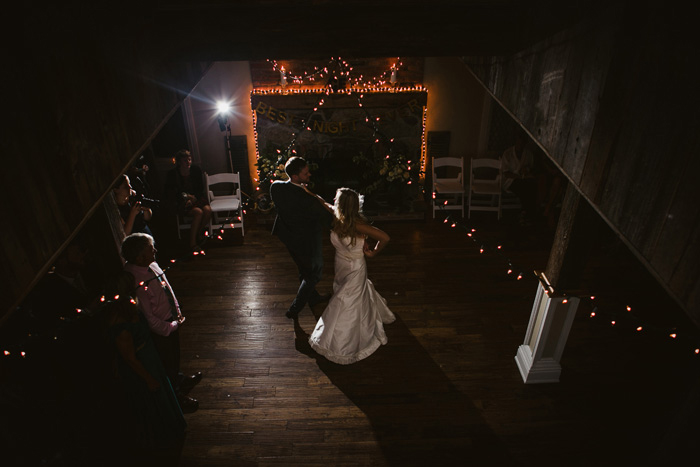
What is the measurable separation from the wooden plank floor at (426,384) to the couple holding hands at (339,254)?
0.17 m

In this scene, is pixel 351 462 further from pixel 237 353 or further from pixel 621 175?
pixel 621 175

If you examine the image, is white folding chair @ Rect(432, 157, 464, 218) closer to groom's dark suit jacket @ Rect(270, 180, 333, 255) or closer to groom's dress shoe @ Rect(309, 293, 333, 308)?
groom's dress shoe @ Rect(309, 293, 333, 308)

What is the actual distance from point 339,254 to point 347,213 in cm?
43

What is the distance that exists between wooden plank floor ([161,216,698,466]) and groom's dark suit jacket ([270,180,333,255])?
0.92 metres

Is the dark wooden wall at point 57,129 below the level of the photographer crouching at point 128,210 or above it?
above

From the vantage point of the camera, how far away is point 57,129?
915mm

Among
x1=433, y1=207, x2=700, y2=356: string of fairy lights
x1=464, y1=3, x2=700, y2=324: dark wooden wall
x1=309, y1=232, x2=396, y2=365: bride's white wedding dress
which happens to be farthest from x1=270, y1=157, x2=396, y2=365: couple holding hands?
x1=464, y1=3, x2=700, y2=324: dark wooden wall

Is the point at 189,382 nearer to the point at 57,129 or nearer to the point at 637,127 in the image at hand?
the point at 57,129

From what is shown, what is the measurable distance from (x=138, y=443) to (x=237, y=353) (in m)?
1.10

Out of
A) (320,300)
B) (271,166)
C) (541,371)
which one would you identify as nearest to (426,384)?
(541,371)

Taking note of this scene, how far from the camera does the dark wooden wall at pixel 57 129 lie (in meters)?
0.81

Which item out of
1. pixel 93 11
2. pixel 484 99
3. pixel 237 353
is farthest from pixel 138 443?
pixel 484 99

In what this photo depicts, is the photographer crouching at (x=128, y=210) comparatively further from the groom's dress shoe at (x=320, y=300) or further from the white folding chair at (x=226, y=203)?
the groom's dress shoe at (x=320, y=300)

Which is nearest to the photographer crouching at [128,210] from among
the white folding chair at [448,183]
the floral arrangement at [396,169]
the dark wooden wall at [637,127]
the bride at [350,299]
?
the bride at [350,299]
